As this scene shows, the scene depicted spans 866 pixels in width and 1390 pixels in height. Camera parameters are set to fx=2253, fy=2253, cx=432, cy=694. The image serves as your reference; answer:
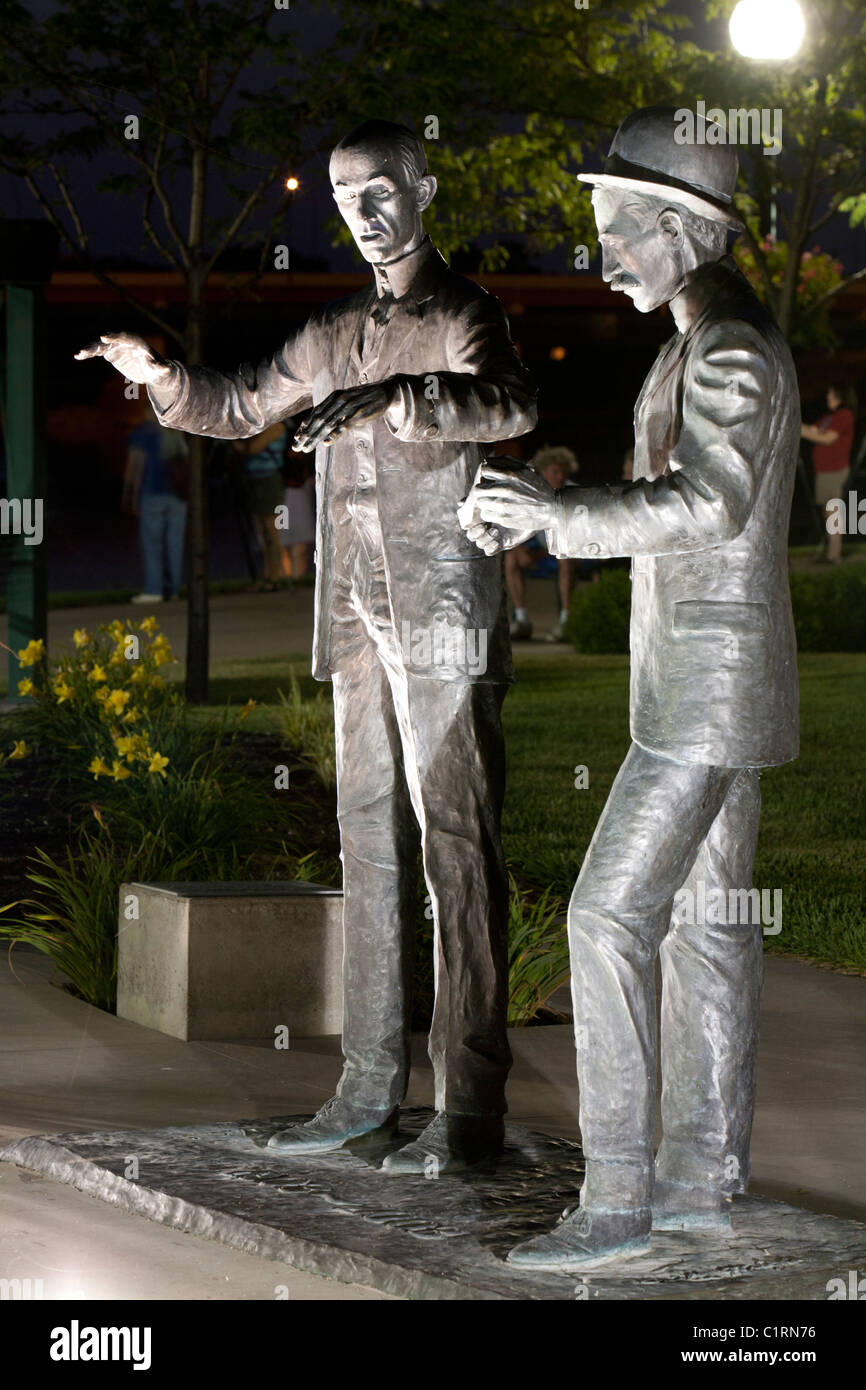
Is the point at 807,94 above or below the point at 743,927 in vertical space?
above

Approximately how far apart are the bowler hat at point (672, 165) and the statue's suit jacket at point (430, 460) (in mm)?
604

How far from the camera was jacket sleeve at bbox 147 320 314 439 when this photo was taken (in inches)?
219

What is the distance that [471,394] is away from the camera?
16.0ft

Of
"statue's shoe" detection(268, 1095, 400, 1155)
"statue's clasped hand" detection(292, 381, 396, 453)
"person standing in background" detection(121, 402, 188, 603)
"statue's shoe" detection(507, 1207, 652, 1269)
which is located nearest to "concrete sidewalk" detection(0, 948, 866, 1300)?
"statue's shoe" detection(507, 1207, 652, 1269)

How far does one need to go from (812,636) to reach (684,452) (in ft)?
50.2

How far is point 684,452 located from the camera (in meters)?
4.35

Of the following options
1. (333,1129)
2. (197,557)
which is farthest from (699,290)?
(197,557)

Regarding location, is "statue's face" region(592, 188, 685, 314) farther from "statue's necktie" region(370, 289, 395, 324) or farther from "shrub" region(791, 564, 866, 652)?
"shrub" region(791, 564, 866, 652)

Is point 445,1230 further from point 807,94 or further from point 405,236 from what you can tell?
point 807,94

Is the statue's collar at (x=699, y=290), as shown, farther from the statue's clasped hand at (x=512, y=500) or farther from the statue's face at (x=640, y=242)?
the statue's clasped hand at (x=512, y=500)

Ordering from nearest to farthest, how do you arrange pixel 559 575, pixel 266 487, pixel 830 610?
pixel 830 610 < pixel 559 575 < pixel 266 487

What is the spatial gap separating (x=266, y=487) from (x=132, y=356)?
17.9m

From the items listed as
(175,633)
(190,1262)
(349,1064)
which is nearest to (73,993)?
(349,1064)

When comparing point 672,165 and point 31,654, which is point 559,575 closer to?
point 31,654
